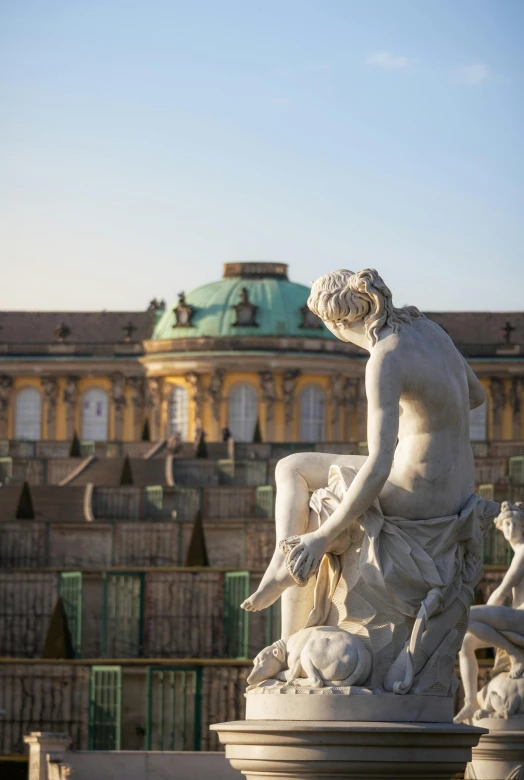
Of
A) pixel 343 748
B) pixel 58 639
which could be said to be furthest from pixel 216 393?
pixel 343 748

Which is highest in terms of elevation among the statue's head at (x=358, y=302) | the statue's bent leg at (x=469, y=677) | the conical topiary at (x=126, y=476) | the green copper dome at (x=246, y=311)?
the green copper dome at (x=246, y=311)

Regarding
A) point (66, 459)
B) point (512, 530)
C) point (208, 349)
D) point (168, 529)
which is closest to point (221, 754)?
point (512, 530)

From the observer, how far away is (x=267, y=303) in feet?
292

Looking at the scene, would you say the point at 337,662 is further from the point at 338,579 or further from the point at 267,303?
the point at 267,303

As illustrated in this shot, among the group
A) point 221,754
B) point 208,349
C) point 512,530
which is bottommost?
point 221,754

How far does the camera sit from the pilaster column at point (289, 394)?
86.8m

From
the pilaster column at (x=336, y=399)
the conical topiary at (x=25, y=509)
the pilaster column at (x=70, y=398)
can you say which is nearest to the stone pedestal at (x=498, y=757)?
the conical topiary at (x=25, y=509)

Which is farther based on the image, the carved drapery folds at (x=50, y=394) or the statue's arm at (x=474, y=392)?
the carved drapery folds at (x=50, y=394)

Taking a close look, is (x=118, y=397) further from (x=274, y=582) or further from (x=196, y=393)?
(x=274, y=582)

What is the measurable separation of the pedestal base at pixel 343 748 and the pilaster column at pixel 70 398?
8212cm

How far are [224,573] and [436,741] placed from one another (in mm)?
27869

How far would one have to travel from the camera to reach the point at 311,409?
87.4 meters

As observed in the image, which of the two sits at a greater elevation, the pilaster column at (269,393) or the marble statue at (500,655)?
the pilaster column at (269,393)

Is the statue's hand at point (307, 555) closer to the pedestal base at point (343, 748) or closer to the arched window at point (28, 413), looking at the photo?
the pedestal base at point (343, 748)
